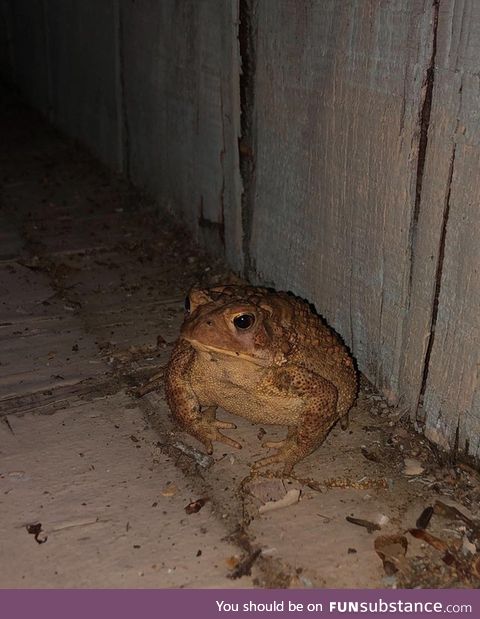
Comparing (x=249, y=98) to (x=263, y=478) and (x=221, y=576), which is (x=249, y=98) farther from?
(x=221, y=576)

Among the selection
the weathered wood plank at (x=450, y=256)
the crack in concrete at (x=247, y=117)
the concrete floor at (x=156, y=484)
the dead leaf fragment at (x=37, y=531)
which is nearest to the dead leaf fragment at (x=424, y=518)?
the concrete floor at (x=156, y=484)

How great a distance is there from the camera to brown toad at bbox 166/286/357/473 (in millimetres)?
2201

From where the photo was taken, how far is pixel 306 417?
7.72 ft

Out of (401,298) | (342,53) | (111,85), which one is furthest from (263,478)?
(111,85)

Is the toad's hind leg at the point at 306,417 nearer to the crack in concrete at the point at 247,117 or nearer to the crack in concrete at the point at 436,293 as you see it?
the crack in concrete at the point at 436,293

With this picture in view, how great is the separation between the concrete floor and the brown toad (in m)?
0.10

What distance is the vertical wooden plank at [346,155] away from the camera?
2.25 meters

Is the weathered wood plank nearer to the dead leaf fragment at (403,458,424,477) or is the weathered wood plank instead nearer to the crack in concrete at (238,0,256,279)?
the dead leaf fragment at (403,458,424,477)

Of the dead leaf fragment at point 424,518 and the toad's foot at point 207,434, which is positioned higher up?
the dead leaf fragment at point 424,518

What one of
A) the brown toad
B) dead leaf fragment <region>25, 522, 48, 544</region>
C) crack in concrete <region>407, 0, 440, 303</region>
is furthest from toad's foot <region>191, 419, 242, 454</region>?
crack in concrete <region>407, 0, 440, 303</region>

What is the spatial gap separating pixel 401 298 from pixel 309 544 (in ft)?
2.95

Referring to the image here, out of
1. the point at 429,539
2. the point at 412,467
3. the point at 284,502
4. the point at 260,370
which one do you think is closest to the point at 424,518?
the point at 429,539

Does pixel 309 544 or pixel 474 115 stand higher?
pixel 474 115

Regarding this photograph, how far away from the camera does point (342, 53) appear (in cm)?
247
